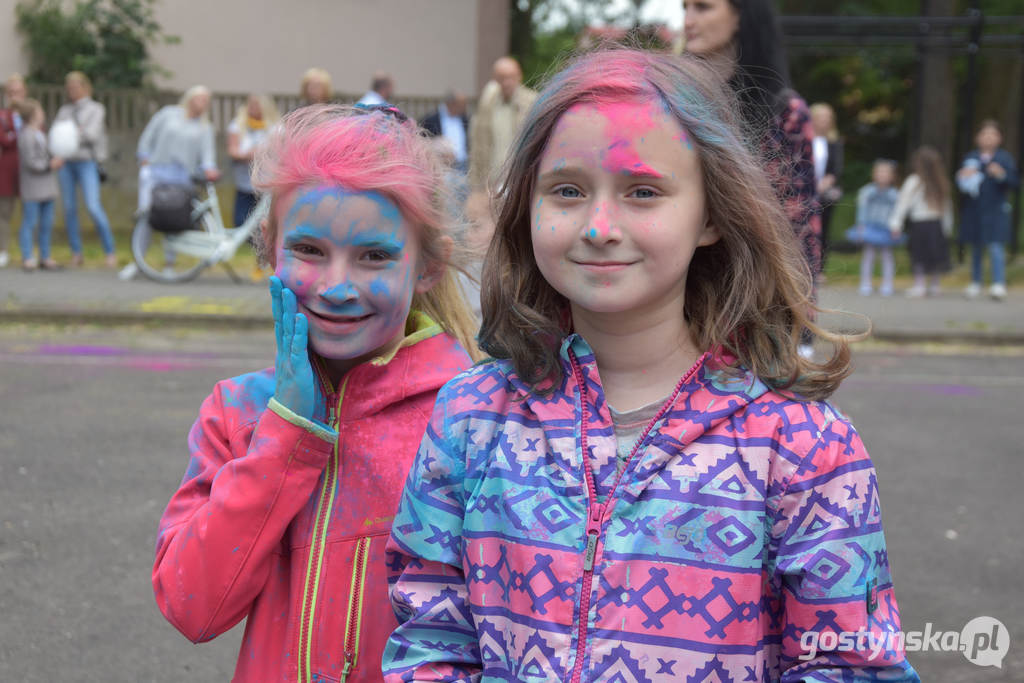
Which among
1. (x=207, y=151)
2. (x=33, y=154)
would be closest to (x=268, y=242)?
(x=207, y=151)

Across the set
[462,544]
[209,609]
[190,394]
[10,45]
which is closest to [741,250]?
[462,544]

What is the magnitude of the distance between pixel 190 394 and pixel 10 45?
13.7 m

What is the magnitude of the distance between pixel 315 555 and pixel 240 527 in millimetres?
165

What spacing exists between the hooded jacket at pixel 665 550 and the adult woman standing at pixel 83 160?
12452 mm

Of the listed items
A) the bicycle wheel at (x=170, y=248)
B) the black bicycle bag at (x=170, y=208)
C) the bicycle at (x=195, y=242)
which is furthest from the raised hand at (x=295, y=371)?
the bicycle wheel at (x=170, y=248)

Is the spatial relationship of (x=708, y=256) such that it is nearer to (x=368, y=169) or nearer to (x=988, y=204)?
(x=368, y=169)

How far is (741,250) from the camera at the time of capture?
1.86 metres

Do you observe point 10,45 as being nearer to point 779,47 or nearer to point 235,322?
point 235,322

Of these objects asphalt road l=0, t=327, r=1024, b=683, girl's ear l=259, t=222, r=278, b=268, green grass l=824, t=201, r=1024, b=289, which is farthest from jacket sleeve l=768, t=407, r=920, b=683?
green grass l=824, t=201, r=1024, b=289

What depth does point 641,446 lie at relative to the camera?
1.72 metres

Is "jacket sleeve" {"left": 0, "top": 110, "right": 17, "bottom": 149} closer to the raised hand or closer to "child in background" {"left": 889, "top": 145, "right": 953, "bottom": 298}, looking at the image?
"child in background" {"left": 889, "top": 145, "right": 953, "bottom": 298}

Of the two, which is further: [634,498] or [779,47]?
[779,47]

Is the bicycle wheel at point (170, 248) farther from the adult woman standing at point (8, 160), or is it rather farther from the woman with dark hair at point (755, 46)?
the woman with dark hair at point (755, 46)

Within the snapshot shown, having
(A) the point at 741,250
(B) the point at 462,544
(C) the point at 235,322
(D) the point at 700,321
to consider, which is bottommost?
(C) the point at 235,322
